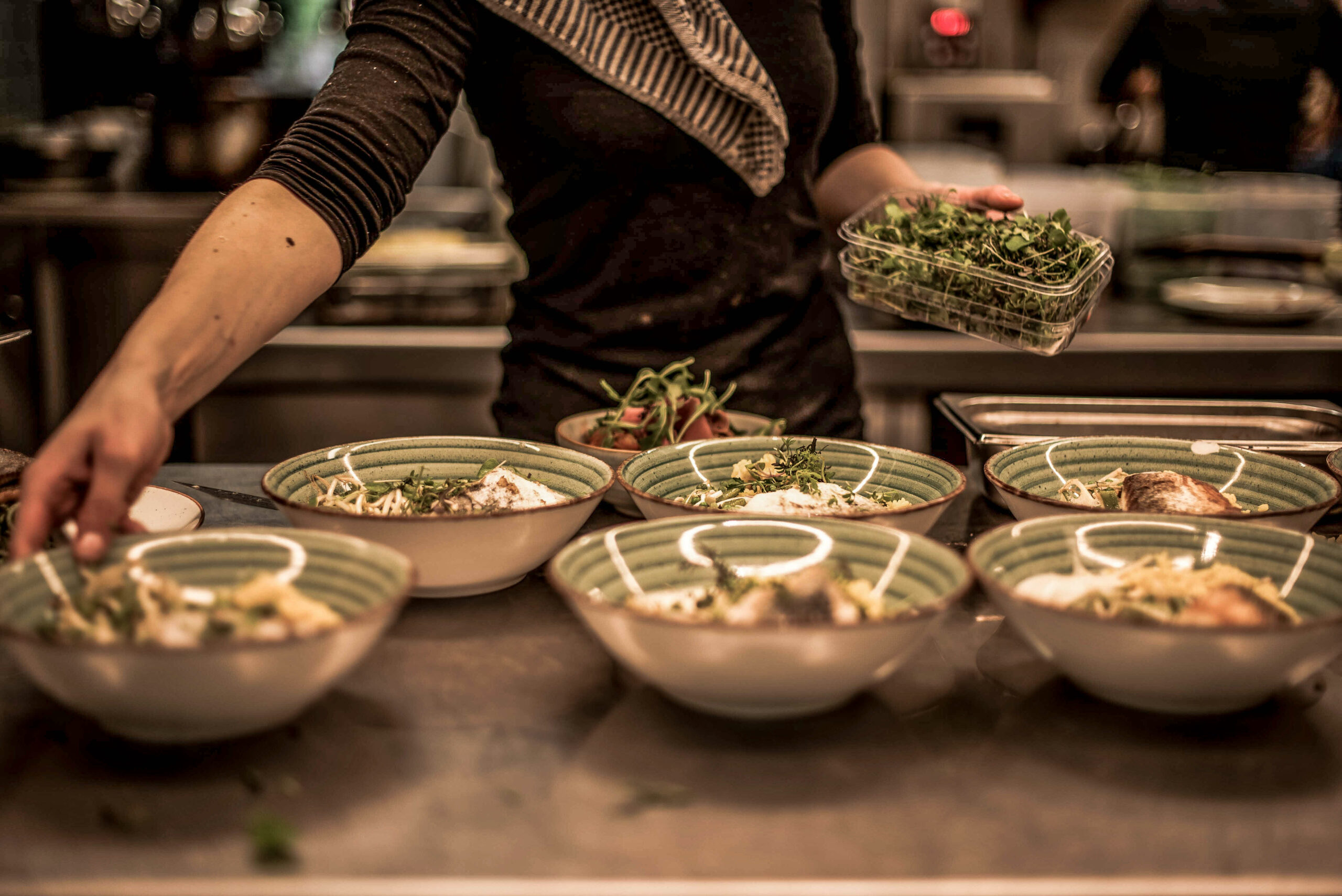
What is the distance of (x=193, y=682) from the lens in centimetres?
78

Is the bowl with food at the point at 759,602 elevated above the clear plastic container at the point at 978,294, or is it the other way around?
the clear plastic container at the point at 978,294

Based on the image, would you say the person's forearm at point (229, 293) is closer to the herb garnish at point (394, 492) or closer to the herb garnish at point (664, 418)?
the herb garnish at point (394, 492)

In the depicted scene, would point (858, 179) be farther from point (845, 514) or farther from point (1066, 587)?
point (1066, 587)

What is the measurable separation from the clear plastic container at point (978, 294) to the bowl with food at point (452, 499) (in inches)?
19.6

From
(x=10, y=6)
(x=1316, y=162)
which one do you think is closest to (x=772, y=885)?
(x=10, y=6)

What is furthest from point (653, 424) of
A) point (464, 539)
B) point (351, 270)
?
point (351, 270)

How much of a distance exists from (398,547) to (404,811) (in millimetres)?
327

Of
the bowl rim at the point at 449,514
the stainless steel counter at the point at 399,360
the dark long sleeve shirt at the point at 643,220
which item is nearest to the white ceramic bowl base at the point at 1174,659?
the bowl rim at the point at 449,514

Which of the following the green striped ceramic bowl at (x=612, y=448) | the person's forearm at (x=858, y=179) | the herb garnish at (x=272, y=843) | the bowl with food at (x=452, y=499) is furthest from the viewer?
the person's forearm at (x=858, y=179)

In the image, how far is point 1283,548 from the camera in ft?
3.38

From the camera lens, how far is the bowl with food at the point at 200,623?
775 mm

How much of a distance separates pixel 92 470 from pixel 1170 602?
2.83 ft

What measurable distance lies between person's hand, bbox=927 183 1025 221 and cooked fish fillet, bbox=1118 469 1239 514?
45cm

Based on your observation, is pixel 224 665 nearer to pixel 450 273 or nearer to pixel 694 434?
pixel 694 434
